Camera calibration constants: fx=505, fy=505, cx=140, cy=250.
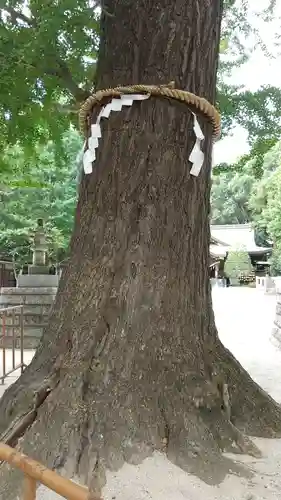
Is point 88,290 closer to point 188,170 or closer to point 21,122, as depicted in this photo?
point 188,170

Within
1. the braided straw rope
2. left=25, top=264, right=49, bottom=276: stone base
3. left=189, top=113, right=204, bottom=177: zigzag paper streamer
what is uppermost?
the braided straw rope

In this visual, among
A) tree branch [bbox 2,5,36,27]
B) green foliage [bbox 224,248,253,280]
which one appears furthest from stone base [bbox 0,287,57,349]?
green foliage [bbox 224,248,253,280]

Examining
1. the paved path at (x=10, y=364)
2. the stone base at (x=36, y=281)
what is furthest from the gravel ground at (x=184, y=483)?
the stone base at (x=36, y=281)

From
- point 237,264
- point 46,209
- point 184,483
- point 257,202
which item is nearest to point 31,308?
point 184,483

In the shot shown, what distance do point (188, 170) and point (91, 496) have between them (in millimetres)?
2305

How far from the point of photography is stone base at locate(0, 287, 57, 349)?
8633mm

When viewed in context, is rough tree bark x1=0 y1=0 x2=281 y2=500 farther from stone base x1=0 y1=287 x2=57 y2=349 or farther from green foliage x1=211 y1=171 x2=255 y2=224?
green foliage x1=211 y1=171 x2=255 y2=224

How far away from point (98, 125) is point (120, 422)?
5.79 ft

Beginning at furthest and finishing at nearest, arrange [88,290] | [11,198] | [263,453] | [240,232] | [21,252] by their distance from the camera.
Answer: [240,232] < [21,252] < [11,198] < [88,290] < [263,453]

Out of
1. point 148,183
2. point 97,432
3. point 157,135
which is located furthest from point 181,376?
point 157,135

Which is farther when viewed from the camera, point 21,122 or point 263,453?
point 21,122

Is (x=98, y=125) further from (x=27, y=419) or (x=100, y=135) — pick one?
(x=27, y=419)

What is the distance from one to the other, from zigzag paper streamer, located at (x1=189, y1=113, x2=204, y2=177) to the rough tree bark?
0.04m

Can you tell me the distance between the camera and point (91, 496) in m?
1.06
